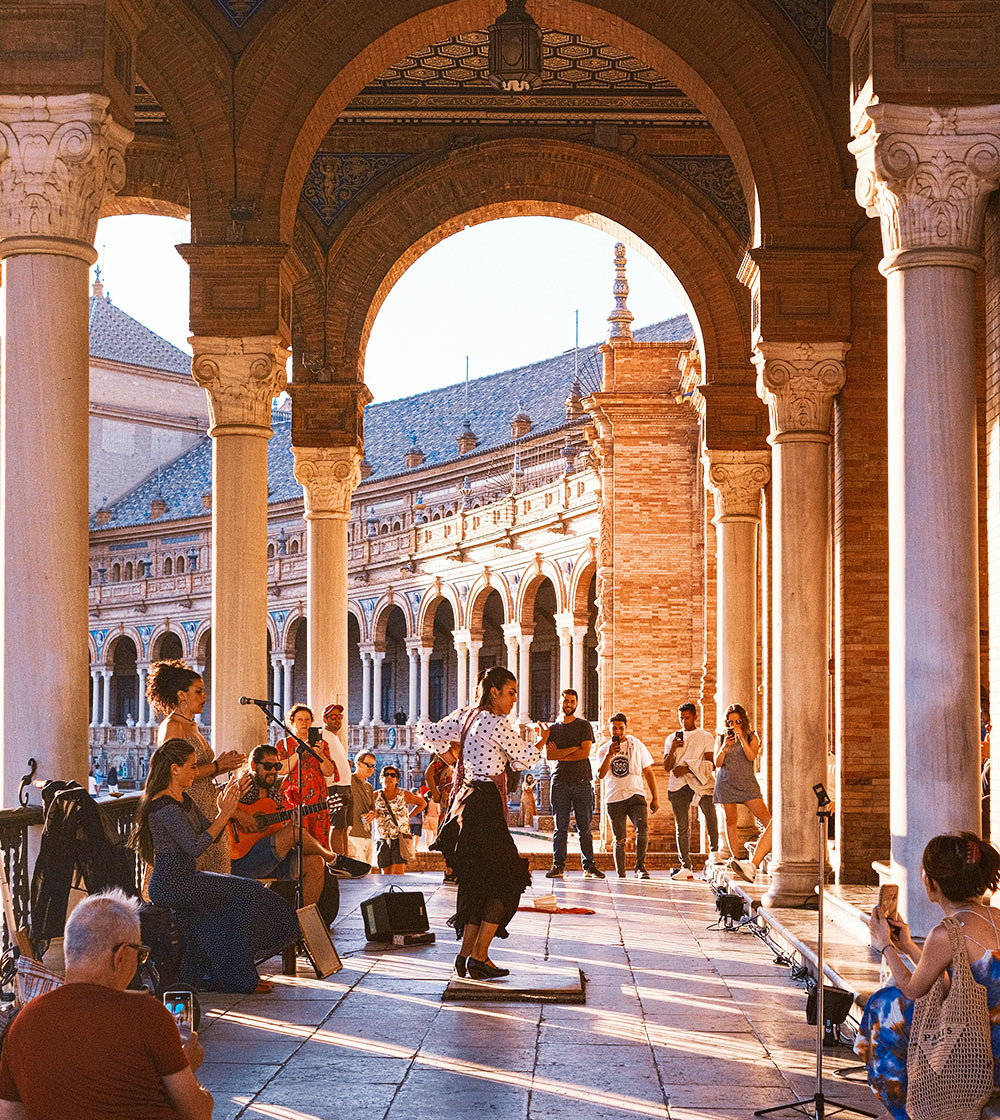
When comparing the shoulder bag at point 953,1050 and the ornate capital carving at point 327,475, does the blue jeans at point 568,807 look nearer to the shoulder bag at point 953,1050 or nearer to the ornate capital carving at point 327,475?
the ornate capital carving at point 327,475

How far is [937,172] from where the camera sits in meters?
7.27

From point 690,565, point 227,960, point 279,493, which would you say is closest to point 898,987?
point 227,960

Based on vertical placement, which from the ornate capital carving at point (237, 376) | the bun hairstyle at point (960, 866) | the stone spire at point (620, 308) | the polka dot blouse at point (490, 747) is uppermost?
the stone spire at point (620, 308)

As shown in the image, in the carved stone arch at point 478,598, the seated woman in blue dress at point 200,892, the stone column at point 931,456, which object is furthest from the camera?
the carved stone arch at point 478,598

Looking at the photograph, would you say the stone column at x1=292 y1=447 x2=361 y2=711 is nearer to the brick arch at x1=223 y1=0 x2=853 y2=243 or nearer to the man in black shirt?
the man in black shirt

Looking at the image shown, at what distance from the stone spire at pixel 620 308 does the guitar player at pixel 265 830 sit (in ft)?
73.8

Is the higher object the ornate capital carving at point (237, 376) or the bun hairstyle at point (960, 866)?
the ornate capital carving at point (237, 376)

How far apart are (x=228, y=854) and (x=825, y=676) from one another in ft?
14.0

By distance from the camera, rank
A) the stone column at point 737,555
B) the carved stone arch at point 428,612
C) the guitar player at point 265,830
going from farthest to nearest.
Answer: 1. the carved stone arch at point 428,612
2. the stone column at point 737,555
3. the guitar player at point 265,830

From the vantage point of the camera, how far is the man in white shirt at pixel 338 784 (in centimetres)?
1380

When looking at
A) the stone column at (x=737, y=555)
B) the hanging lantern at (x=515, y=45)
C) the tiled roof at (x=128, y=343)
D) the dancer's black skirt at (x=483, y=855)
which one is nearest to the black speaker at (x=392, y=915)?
the dancer's black skirt at (x=483, y=855)

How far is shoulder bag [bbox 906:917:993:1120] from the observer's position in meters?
4.71

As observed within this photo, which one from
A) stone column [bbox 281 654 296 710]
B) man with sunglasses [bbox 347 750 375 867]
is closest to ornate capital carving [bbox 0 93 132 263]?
man with sunglasses [bbox 347 750 375 867]

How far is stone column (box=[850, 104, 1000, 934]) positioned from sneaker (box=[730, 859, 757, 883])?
5319 millimetres
